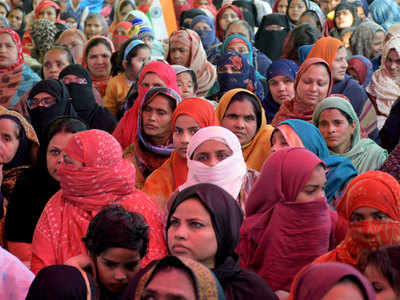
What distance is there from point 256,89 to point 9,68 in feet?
7.29

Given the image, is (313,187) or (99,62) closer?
(313,187)

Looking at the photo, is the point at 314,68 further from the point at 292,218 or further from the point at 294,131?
the point at 292,218

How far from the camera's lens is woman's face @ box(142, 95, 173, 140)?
5.12 metres

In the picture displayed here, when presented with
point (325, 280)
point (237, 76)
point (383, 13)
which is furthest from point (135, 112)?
point (383, 13)

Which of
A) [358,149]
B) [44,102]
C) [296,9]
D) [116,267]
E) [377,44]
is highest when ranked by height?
[44,102]

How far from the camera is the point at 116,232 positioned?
3314 millimetres

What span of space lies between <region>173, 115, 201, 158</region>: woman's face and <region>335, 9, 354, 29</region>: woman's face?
6.76 m

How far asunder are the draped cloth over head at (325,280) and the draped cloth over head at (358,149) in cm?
249

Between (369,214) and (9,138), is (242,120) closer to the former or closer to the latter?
(9,138)

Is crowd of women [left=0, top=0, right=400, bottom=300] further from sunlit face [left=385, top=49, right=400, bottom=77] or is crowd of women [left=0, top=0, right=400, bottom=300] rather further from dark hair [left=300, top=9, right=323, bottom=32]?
dark hair [left=300, top=9, right=323, bottom=32]

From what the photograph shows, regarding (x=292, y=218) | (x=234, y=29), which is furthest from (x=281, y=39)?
(x=292, y=218)

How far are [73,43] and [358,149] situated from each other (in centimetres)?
501

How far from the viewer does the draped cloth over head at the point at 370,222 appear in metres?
3.42

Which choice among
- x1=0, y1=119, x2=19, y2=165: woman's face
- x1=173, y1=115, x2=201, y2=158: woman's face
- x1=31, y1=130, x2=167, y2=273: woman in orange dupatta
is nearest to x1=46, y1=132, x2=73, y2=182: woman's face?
x1=31, y1=130, x2=167, y2=273: woman in orange dupatta
